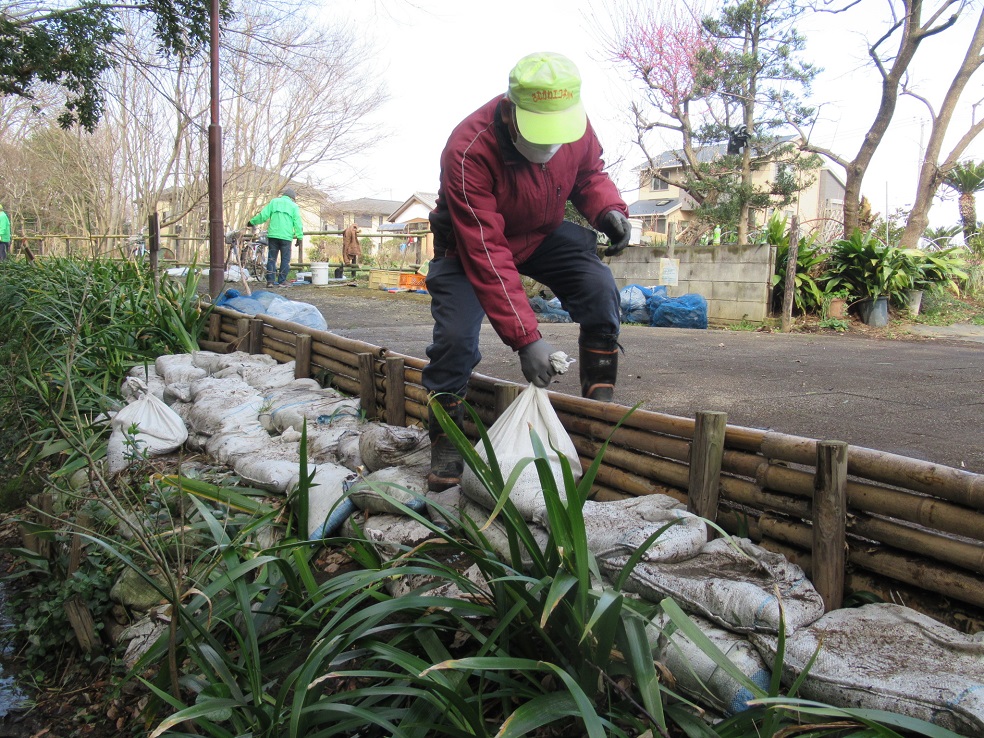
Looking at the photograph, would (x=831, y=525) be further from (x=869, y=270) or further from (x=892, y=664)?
(x=869, y=270)

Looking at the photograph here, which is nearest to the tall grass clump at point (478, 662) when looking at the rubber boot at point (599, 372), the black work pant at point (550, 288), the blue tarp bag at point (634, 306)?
the black work pant at point (550, 288)

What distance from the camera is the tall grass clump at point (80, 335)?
460 centimetres

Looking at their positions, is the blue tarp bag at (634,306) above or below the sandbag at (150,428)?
above

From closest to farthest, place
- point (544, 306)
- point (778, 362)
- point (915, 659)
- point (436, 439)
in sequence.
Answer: point (915, 659), point (436, 439), point (778, 362), point (544, 306)

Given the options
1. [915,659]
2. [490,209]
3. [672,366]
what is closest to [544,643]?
[915,659]

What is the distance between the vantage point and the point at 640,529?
1857 mm

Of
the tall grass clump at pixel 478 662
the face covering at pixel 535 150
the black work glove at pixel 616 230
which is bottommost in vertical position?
the tall grass clump at pixel 478 662

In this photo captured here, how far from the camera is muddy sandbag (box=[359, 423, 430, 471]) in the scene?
2.88 meters

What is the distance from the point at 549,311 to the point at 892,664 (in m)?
8.55

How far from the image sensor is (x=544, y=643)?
162cm

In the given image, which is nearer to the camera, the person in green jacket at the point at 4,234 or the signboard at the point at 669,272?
the signboard at the point at 669,272

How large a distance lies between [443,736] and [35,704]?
1824mm

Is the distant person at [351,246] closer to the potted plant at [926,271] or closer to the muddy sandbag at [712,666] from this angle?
the potted plant at [926,271]

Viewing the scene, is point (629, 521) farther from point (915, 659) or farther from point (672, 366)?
point (672, 366)
